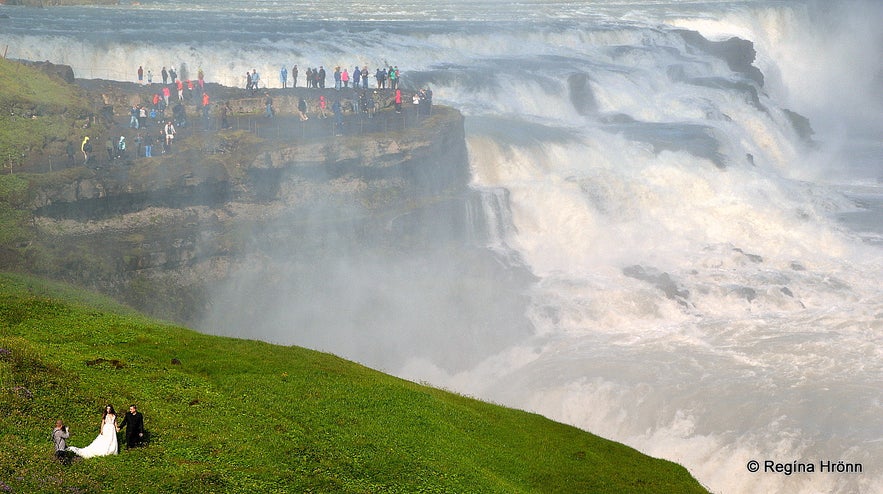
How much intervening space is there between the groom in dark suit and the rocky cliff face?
17694 mm

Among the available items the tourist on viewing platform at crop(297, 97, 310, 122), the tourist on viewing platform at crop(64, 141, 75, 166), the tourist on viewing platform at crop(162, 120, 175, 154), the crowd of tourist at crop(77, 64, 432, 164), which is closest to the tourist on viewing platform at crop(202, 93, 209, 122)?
the crowd of tourist at crop(77, 64, 432, 164)

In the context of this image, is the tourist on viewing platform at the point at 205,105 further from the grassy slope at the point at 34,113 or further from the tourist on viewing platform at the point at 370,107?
the tourist on viewing platform at the point at 370,107

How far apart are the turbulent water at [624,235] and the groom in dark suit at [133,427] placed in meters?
16.6

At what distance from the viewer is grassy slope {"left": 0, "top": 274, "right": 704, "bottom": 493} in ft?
56.9

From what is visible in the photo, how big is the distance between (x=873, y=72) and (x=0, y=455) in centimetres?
9370

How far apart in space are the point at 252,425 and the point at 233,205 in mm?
20778

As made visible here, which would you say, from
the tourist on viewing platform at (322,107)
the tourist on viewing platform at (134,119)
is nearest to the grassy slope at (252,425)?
the tourist on viewing platform at (134,119)

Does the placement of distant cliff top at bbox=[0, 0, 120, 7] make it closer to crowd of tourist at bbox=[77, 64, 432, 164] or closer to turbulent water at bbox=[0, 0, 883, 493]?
turbulent water at bbox=[0, 0, 883, 493]

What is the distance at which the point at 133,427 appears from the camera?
17625mm

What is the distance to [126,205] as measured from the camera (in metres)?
36.0

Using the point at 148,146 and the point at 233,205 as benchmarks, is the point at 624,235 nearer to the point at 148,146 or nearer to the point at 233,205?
the point at 233,205

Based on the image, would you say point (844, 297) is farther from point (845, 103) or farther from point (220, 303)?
point (845, 103)

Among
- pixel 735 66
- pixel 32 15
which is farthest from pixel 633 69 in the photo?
pixel 32 15

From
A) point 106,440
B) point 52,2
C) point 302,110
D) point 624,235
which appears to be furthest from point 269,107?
point 52,2
